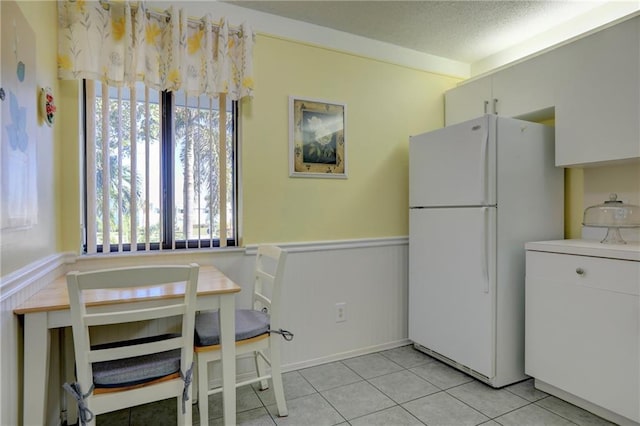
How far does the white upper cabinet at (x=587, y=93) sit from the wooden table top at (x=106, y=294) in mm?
2109

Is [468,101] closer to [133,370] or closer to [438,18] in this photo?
[438,18]

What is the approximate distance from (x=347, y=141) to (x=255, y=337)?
151 cm

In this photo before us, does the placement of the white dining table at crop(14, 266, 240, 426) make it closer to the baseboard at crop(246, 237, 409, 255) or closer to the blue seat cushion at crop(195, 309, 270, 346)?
the blue seat cushion at crop(195, 309, 270, 346)

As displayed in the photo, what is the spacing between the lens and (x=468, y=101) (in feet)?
9.18

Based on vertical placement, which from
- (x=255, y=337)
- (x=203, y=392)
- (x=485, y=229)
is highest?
(x=485, y=229)

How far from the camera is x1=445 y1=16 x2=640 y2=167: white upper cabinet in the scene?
1.83m

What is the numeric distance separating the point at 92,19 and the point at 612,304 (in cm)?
301

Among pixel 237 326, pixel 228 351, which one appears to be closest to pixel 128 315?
pixel 228 351

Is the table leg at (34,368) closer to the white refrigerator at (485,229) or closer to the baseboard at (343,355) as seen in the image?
the baseboard at (343,355)

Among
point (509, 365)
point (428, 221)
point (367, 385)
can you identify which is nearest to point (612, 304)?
point (509, 365)

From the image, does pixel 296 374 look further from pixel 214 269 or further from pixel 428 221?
pixel 428 221

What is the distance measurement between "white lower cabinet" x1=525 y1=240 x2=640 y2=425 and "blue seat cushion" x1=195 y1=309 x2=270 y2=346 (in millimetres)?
1578

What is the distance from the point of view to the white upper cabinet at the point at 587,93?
1835 mm

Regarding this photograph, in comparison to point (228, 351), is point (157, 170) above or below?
above
